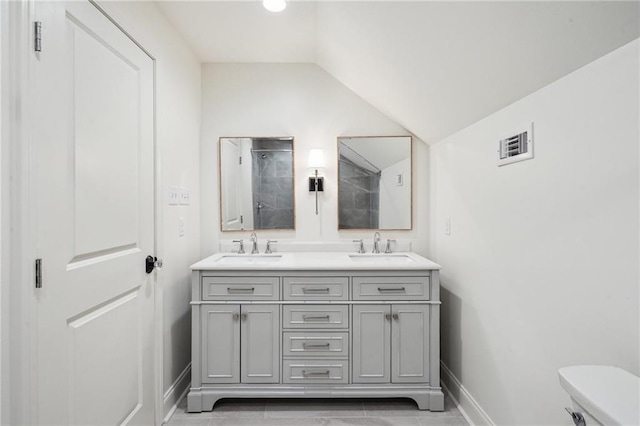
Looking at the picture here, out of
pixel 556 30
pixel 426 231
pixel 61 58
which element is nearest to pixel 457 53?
pixel 556 30

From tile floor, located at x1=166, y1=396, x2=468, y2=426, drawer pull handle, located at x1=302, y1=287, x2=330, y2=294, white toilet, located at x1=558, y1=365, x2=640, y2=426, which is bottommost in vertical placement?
tile floor, located at x1=166, y1=396, x2=468, y2=426

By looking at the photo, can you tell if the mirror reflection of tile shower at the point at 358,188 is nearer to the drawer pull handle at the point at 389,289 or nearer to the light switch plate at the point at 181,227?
the drawer pull handle at the point at 389,289

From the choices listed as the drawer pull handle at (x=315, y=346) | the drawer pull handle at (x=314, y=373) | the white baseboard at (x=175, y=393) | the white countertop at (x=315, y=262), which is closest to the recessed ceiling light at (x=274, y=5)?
the white countertop at (x=315, y=262)

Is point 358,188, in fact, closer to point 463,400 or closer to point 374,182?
point 374,182

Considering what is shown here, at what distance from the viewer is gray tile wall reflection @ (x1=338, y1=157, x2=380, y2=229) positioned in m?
2.41

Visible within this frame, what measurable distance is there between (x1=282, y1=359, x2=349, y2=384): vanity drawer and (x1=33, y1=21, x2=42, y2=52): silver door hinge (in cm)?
180

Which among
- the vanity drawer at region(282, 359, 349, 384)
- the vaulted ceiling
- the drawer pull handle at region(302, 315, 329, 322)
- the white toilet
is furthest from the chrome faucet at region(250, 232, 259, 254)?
the white toilet

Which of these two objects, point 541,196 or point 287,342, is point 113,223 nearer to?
point 287,342

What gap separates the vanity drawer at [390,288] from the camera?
1.84 metres

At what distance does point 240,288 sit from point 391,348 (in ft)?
3.24

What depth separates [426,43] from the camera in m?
1.40

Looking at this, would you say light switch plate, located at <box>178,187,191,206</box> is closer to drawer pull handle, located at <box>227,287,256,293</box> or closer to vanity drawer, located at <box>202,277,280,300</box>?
vanity drawer, located at <box>202,277,280,300</box>

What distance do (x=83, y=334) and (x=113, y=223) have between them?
457 millimetres

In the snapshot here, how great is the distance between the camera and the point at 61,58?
1.05m
